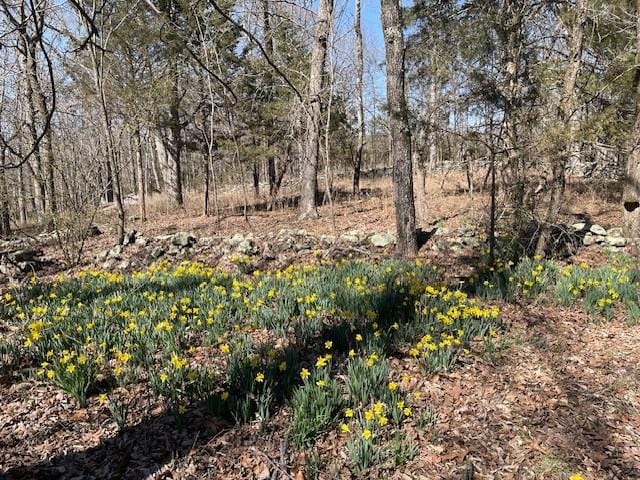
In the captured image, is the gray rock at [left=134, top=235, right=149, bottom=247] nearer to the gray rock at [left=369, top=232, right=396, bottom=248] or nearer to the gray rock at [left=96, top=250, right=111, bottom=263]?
the gray rock at [left=96, top=250, right=111, bottom=263]

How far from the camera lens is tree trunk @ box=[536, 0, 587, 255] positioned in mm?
5513

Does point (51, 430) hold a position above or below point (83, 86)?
below

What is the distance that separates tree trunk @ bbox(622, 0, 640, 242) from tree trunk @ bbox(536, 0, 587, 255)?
0.88 metres

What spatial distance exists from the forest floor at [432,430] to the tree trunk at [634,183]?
9.76 ft

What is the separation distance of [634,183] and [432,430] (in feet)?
17.7

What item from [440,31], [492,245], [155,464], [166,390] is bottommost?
[155,464]

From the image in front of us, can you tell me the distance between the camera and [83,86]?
12945mm

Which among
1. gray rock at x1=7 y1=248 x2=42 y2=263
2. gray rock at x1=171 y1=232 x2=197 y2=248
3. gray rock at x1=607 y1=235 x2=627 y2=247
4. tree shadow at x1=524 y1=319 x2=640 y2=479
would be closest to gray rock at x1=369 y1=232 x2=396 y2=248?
gray rock at x1=171 y1=232 x2=197 y2=248

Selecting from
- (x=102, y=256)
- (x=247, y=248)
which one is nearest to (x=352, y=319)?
(x=247, y=248)

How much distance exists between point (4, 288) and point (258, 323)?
4.56 metres

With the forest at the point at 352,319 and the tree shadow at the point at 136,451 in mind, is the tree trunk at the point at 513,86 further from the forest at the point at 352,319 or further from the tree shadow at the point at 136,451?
the tree shadow at the point at 136,451

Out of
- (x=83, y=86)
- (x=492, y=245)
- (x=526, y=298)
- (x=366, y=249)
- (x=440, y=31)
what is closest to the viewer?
(x=526, y=298)

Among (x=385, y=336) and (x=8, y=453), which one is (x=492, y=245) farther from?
(x=8, y=453)

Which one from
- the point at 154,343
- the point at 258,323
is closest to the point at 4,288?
the point at 154,343
